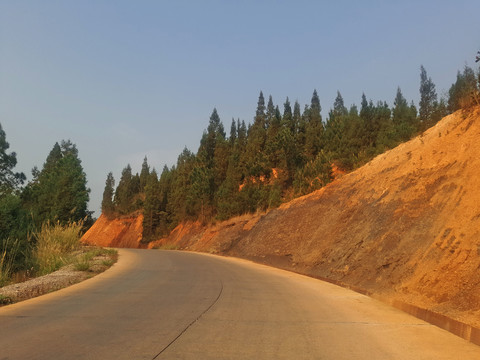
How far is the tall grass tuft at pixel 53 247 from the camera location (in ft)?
57.7

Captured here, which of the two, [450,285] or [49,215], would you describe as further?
[49,215]

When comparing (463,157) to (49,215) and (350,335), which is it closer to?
(350,335)

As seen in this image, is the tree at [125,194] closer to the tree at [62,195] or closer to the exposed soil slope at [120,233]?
the exposed soil slope at [120,233]

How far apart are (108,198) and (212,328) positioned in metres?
116

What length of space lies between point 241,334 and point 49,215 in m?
44.3

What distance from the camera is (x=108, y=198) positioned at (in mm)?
116812

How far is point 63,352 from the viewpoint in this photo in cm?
532

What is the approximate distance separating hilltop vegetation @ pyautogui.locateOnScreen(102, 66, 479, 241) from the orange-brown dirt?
332 cm

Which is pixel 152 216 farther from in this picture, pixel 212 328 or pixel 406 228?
pixel 212 328

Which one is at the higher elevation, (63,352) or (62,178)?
(62,178)

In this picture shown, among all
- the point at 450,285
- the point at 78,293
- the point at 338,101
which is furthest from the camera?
the point at 338,101

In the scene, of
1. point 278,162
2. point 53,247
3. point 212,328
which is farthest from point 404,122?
point 212,328

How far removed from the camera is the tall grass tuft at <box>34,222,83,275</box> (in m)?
17.6

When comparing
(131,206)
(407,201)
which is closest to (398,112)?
(407,201)
